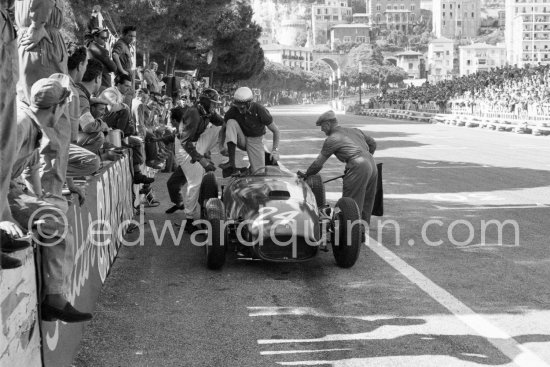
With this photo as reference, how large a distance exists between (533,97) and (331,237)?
3647 cm

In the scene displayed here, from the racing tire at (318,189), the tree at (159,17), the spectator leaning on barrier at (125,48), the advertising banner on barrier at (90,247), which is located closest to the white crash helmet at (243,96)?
the racing tire at (318,189)

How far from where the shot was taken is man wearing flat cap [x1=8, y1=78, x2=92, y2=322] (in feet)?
17.0

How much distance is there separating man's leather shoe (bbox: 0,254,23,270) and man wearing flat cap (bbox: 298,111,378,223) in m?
5.78

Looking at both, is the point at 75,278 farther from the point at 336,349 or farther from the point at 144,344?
the point at 336,349

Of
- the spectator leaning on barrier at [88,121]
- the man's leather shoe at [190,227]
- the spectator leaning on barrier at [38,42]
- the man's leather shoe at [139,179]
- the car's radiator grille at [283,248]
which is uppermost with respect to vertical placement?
the spectator leaning on barrier at [38,42]

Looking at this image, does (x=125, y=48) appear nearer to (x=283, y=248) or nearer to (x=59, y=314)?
(x=283, y=248)

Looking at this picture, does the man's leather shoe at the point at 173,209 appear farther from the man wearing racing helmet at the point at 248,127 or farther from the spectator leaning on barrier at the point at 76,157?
the spectator leaning on barrier at the point at 76,157

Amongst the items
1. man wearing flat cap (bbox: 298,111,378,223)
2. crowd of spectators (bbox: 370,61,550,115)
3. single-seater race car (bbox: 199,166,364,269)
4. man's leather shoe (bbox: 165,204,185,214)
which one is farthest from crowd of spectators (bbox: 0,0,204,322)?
crowd of spectators (bbox: 370,61,550,115)

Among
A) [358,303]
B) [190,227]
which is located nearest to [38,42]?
[190,227]

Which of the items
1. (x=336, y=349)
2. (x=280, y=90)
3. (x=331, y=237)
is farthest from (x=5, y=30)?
(x=280, y=90)

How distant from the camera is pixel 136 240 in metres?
10.7

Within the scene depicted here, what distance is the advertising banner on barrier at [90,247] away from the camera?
547cm

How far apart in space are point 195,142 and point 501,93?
138 ft

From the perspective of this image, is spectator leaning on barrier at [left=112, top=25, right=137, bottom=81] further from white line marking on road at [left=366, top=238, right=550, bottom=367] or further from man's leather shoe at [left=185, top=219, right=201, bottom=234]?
white line marking on road at [left=366, top=238, right=550, bottom=367]
